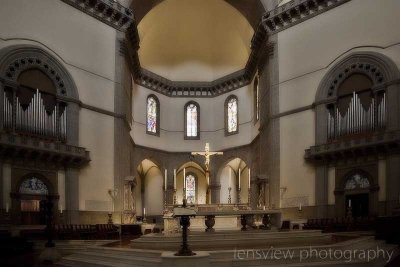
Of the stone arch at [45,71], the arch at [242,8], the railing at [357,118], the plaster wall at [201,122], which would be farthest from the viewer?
the plaster wall at [201,122]

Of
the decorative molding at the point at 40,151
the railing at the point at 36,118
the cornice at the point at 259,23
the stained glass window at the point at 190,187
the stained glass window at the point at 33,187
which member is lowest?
the stained glass window at the point at 190,187

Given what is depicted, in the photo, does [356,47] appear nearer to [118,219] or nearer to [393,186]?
[393,186]

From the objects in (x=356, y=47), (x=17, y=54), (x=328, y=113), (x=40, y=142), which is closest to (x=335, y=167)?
(x=328, y=113)

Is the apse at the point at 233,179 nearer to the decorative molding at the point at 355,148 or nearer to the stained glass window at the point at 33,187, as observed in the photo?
the decorative molding at the point at 355,148

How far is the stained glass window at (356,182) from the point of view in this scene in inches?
925

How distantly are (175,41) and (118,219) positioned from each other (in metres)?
20.4

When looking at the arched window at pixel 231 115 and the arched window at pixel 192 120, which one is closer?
the arched window at pixel 231 115

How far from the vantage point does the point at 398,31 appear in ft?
Answer: 73.5

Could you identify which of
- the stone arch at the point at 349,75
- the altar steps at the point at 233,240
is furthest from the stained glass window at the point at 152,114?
the altar steps at the point at 233,240

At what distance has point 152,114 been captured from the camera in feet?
133

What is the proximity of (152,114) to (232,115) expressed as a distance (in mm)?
A: 7356

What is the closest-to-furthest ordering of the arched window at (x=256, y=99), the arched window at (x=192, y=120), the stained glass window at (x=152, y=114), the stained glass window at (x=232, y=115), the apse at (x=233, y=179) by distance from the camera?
the arched window at (x=256, y=99) → the stained glass window at (x=152, y=114) → the stained glass window at (x=232, y=115) → the apse at (x=233, y=179) → the arched window at (x=192, y=120)

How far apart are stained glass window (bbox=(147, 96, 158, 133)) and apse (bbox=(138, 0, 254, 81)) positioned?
302 centimetres

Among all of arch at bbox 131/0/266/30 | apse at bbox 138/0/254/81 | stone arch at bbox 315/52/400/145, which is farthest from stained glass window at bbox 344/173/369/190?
apse at bbox 138/0/254/81
